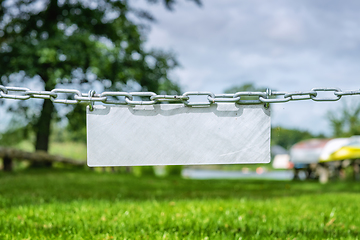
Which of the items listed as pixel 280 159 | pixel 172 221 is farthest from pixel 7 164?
pixel 280 159

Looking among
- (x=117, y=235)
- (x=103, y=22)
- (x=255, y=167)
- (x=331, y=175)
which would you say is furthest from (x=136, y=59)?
(x=255, y=167)

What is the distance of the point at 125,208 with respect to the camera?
4008 mm

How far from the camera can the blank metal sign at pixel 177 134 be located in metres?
1.97

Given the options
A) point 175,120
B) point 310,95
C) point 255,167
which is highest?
point 255,167

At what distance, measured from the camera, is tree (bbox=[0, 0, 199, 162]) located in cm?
1143

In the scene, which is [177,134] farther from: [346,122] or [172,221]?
[346,122]

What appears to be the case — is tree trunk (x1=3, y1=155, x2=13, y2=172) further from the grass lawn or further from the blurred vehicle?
the blurred vehicle

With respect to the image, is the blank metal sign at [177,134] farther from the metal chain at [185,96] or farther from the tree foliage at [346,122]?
the tree foliage at [346,122]

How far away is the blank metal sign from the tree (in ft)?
31.7

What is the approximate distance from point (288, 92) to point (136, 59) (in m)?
13.0

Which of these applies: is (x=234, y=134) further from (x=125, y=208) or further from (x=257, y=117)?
(x=125, y=208)

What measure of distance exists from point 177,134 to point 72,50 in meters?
10.4

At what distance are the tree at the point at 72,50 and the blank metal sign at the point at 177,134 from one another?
31.7 feet

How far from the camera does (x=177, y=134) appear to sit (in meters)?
1.98
